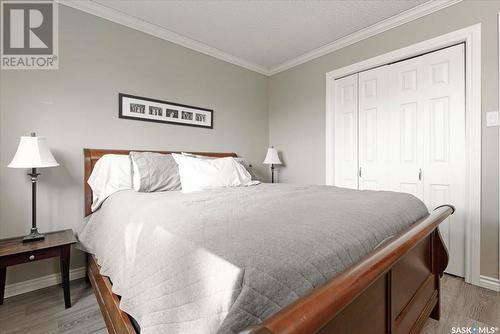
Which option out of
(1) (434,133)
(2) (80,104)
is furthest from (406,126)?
(2) (80,104)

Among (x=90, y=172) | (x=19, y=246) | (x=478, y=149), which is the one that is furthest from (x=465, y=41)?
(x=19, y=246)

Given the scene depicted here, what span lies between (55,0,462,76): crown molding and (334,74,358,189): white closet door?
17.6 inches

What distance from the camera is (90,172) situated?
2156mm

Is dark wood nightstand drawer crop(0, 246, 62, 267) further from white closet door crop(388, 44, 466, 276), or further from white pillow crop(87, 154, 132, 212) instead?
white closet door crop(388, 44, 466, 276)

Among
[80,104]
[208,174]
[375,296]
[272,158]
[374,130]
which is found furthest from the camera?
[272,158]

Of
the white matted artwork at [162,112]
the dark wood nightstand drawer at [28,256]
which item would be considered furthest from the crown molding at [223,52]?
the dark wood nightstand drawer at [28,256]

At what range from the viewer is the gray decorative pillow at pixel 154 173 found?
2047 mm

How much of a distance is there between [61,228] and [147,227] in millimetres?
1634

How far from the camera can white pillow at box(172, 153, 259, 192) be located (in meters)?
2.05

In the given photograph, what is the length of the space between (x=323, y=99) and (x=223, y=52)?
58.4 inches

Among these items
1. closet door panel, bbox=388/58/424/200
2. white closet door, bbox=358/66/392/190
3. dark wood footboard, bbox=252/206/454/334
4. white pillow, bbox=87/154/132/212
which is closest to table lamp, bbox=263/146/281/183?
white closet door, bbox=358/66/392/190

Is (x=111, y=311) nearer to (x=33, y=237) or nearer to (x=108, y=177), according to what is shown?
(x=33, y=237)

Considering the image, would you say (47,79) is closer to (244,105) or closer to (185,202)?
(185,202)

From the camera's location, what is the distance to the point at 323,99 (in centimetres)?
321
